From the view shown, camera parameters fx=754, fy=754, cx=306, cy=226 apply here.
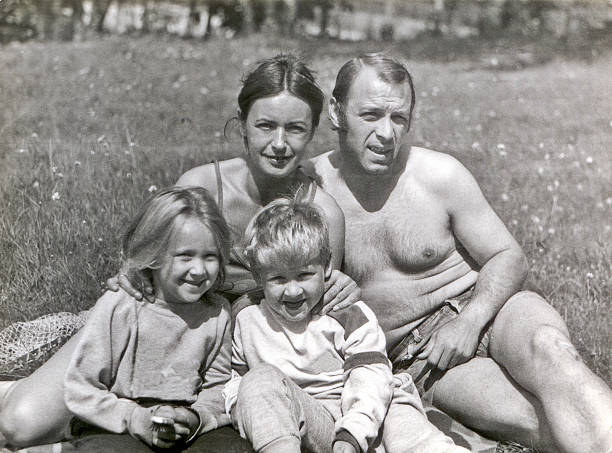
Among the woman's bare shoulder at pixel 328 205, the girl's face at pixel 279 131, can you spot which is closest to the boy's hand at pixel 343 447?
the woman's bare shoulder at pixel 328 205

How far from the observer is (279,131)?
2951 millimetres

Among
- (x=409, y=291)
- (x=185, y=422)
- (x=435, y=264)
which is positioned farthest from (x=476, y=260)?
(x=185, y=422)

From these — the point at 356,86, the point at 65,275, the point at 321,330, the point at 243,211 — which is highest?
the point at 356,86

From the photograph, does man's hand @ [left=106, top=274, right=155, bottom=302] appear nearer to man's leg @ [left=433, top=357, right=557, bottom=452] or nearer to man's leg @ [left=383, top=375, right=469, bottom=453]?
man's leg @ [left=383, top=375, right=469, bottom=453]

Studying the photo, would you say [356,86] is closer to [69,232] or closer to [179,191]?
[179,191]

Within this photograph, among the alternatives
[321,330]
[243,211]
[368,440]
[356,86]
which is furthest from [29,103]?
[368,440]

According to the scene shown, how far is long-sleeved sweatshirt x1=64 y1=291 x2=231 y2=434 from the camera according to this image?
2516mm

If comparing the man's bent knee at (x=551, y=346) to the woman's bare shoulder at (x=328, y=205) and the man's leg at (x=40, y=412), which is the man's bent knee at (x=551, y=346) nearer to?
the woman's bare shoulder at (x=328, y=205)

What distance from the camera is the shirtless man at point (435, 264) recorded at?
2895 millimetres

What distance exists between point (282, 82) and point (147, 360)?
117 centimetres

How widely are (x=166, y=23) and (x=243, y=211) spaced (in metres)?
1.33

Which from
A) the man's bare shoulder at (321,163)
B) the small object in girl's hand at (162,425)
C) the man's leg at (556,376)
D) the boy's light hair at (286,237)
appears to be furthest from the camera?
the man's bare shoulder at (321,163)

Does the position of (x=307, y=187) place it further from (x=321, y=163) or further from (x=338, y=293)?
(x=338, y=293)

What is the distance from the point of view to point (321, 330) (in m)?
2.71
